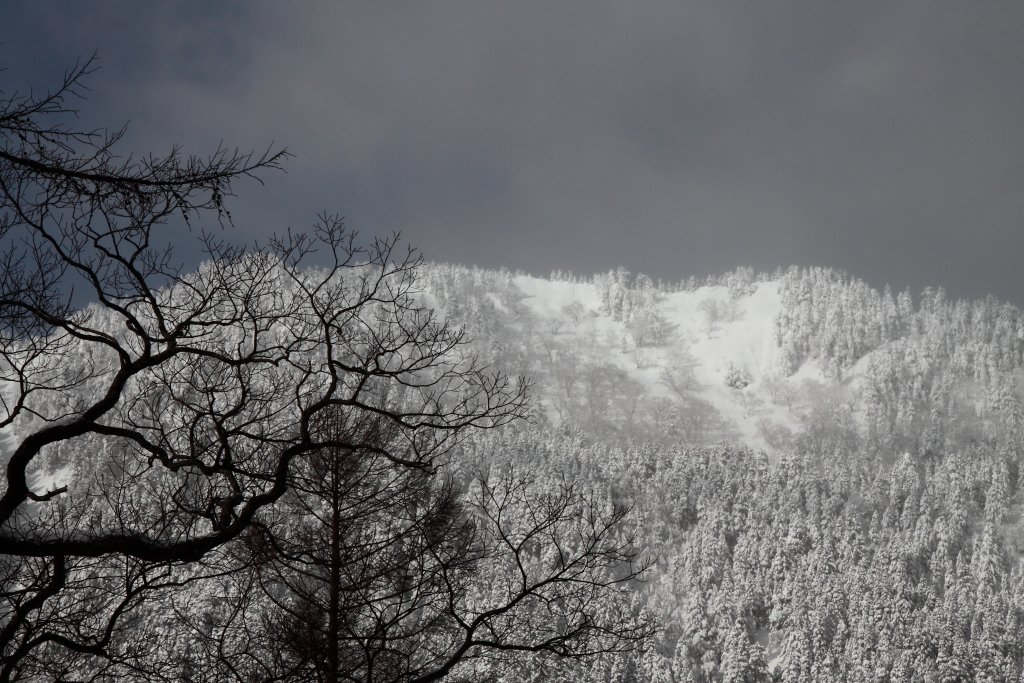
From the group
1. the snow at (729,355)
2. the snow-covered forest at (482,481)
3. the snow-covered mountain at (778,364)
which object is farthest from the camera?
the snow at (729,355)

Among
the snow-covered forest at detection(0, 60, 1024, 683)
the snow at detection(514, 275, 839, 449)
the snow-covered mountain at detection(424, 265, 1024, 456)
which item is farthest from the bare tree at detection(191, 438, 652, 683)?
the snow at detection(514, 275, 839, 449)

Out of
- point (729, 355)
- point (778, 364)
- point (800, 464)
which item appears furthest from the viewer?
point (729, 355)

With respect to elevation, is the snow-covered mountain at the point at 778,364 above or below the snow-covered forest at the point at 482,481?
above

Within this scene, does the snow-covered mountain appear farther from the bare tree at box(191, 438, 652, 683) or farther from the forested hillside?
the bare tree at box(191, 438, 652, 683)

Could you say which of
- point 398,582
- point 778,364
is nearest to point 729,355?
point 778,364

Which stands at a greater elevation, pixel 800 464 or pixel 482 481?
pixel 800 464

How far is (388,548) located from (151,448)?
4102 millimetres

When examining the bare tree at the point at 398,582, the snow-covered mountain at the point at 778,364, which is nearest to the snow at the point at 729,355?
the snow-covered mountain at the point at 778,364

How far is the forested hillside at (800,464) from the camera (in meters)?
52.1

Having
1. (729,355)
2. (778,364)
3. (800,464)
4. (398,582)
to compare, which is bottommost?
(398,582)

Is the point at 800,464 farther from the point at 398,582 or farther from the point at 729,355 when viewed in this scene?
the point at 398,582

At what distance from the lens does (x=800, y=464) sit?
310 ft

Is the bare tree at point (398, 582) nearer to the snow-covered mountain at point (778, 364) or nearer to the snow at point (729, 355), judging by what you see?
the snow-covered mountain at point (778, 364)

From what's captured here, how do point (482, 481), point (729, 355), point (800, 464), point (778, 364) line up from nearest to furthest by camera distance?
point (482, 481) → point (800, 464) → point (778, 364) → point (729, 355)
